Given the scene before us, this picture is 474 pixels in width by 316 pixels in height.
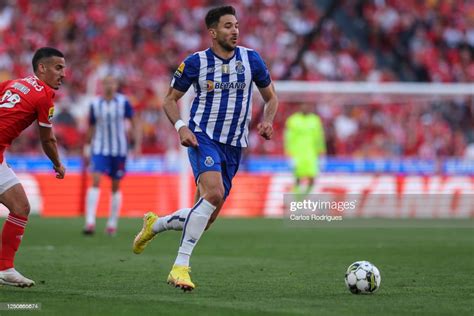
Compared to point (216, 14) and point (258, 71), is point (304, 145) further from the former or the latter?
point (216, 14)

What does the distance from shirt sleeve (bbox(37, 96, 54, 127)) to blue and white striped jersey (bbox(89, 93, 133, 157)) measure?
24.3 ft

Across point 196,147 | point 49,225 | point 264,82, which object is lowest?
point 49,225

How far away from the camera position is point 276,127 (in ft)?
82.2

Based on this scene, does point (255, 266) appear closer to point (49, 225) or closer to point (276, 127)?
point (49, 225)

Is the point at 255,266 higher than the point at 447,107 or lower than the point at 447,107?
lower

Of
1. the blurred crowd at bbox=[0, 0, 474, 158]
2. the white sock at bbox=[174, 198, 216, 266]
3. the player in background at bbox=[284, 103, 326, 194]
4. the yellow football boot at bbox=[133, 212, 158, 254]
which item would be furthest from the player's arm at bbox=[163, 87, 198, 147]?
the blurred crowd at bbox=[0, 0, 474, 158]

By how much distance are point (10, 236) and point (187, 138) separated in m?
1.74

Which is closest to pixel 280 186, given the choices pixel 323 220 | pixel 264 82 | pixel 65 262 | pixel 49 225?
pixel 323 220

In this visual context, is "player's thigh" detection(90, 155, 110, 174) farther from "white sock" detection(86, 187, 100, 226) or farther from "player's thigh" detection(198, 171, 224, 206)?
"player's thigh" detection(198, 171, 224, 206)

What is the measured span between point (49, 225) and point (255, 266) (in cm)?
812

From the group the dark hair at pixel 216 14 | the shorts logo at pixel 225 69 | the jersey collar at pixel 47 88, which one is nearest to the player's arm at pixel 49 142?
the jersey collar at pixel 47 88

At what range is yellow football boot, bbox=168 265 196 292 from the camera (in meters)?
7.77

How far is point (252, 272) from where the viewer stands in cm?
964

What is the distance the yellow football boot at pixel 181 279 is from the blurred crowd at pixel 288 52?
15229 mm
